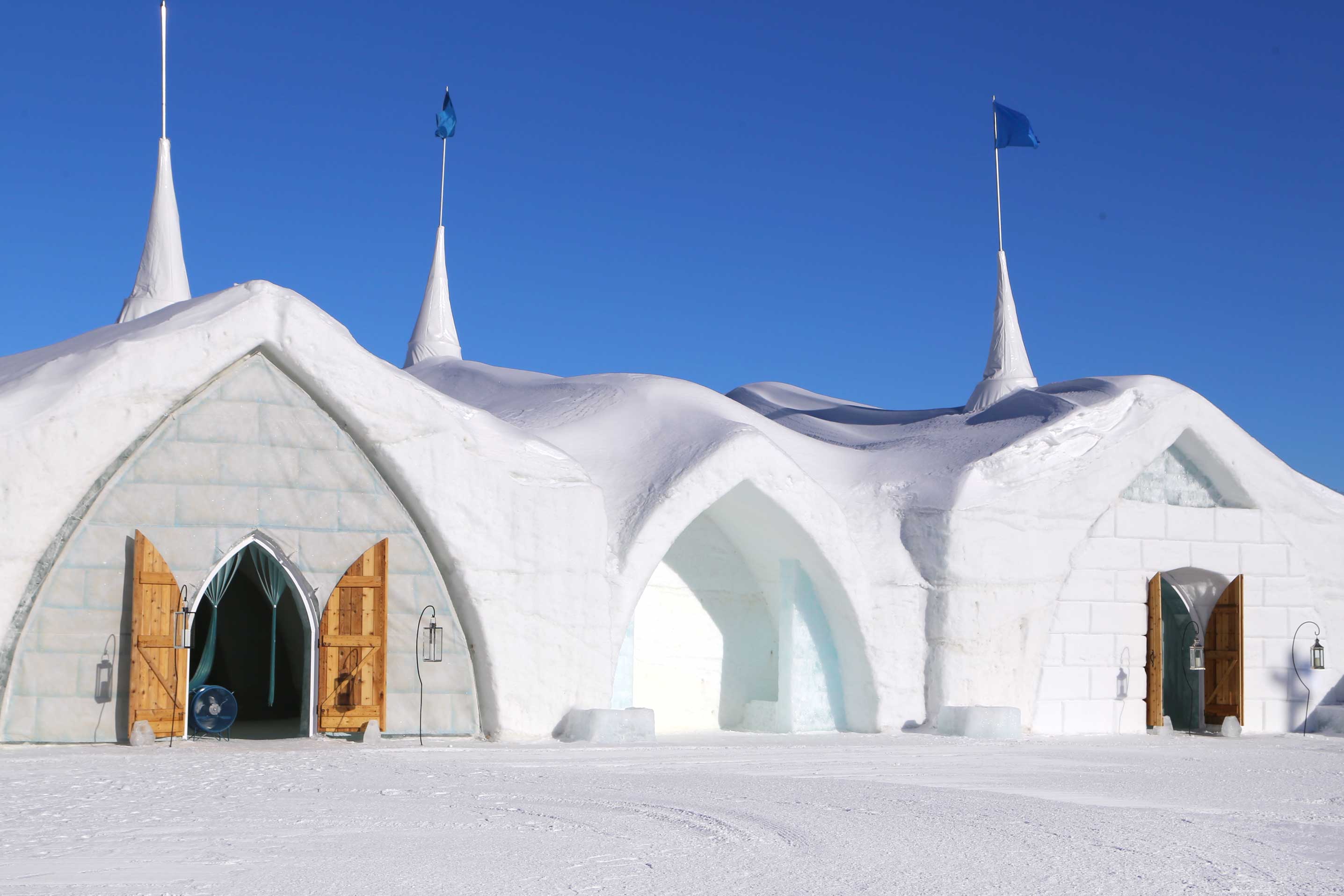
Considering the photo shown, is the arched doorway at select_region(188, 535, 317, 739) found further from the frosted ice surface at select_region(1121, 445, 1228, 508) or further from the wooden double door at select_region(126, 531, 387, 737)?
the frosted ice surface at select_region(1121, 445, 1228, 508)

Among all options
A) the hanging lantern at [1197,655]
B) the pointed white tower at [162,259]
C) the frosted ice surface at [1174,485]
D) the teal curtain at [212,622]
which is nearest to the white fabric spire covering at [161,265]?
the pointed white tower at [162,259]

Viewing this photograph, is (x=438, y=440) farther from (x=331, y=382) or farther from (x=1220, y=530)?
(x=1220, y=530)

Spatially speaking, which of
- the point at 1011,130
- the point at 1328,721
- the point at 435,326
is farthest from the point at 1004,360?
the point at 435,326

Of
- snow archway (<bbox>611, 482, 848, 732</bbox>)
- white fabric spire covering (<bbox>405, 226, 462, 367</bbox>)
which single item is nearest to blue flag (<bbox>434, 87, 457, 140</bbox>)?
white fabric spire covering (<bbox>405, 226, 462, 367</bbox>)

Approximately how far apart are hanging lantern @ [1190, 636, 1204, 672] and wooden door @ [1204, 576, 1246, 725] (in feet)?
0.33

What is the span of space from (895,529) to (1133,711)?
12.9ft

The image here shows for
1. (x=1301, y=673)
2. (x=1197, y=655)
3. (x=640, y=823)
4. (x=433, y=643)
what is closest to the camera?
(x=640, y=823)

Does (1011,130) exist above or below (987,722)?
above

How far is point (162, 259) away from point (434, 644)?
784 cm

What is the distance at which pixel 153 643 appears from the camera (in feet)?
37.7

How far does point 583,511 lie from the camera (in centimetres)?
1368

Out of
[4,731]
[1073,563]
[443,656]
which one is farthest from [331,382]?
[1073,563]

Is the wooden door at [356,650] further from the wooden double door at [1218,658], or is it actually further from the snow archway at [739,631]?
the wooden double door at [1218,658]

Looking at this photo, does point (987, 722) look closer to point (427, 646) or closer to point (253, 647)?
point (427, 646)
